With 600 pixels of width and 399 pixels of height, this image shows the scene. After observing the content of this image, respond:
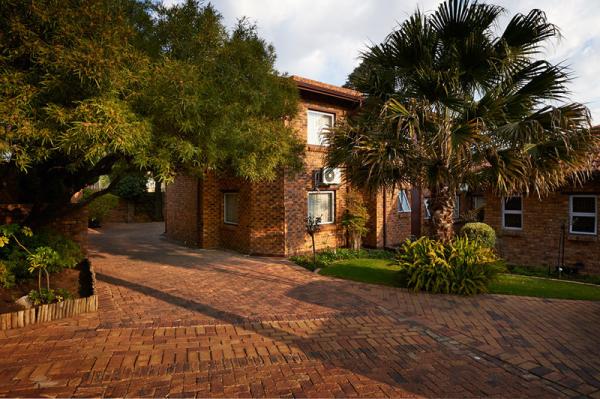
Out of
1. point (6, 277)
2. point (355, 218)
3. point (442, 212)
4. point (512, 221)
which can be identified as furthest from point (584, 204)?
point (6, 277)

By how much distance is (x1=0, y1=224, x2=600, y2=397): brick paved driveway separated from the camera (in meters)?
3.67

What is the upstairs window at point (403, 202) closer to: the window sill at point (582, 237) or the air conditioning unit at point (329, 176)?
the air conditioning unit at point (329, 176)

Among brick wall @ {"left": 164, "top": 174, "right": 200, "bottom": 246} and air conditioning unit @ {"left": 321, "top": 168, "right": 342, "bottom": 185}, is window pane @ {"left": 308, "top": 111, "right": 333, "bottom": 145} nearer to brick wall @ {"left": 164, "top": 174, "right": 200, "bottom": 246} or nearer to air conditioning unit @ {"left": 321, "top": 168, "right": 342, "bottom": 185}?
air conditioning unit @ {"left": 321, "top": 168, "right": 342, "bottom": 185}

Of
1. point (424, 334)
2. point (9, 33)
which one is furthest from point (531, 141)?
point (9, 33)

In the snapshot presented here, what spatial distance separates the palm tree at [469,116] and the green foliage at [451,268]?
461mm

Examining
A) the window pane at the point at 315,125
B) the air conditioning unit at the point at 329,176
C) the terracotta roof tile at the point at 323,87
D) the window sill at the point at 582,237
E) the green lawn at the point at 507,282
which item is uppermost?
the terracotta roof tile at the point at 323,87

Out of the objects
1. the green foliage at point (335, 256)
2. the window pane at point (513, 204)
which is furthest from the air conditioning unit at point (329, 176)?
the window pane at point (513, 204)

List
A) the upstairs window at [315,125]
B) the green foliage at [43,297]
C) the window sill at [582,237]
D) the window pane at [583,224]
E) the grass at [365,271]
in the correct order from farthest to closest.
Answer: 1. the upstairs window at [315,125]
2. the window pane at [583,224]
3. the window sill at [582,237]
4. the grass at [365,271]
5. the green foliage at [43,297]

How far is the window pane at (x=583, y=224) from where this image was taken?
11070 mm

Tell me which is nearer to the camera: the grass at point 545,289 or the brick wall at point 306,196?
the grass at point 545,289

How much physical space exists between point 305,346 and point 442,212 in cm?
451

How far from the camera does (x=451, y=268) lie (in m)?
7.12

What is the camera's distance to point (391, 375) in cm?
391

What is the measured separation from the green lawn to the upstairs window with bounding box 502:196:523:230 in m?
4.83
